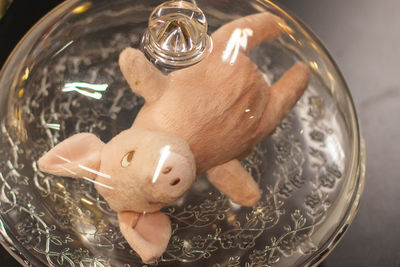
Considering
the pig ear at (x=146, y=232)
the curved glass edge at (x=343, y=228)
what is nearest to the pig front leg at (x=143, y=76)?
the pig ear at (x=146, y=232)

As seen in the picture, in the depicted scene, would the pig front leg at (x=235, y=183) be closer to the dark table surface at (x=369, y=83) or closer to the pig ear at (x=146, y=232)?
the pig ear at (x=146, y=232)

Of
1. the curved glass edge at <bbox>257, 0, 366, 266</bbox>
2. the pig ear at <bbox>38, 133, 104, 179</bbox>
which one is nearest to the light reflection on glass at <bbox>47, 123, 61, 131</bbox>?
the pig ear at <bbox>38, 133, 104, 179</bbox>

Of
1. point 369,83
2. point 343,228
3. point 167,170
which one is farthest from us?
point 369,83

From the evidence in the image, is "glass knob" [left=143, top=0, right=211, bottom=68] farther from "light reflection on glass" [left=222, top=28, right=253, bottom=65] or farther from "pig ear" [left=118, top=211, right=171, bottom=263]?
"pig ear" [left=118, top=211, right=171, bottom=263]

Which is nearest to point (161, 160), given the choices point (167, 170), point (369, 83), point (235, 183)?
point (167, 170)

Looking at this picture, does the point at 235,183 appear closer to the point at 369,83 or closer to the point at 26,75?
the point at 26,75

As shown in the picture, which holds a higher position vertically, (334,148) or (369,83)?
(334,148)
